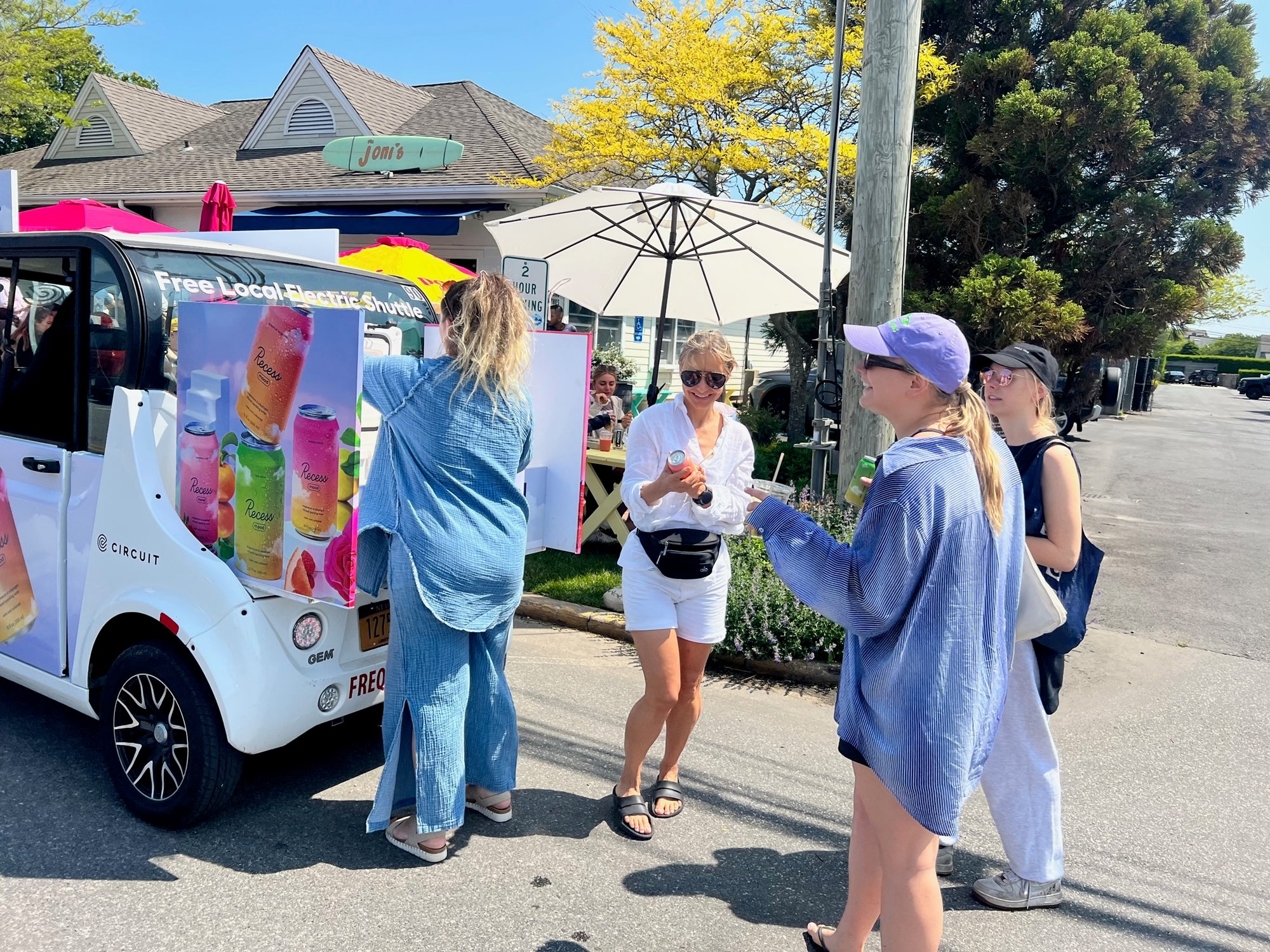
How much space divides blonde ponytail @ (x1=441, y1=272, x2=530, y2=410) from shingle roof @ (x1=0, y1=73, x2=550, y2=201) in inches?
471

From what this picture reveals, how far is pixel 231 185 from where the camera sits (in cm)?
1741

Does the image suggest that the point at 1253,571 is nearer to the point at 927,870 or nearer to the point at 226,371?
the point at 927,870

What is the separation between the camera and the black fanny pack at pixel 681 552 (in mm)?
3293

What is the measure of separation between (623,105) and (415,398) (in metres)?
10.1

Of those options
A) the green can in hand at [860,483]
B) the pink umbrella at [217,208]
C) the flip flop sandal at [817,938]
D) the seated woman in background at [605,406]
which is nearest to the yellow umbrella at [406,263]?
the pink umbrella at [217,208]

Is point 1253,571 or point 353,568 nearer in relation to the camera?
point 353,568

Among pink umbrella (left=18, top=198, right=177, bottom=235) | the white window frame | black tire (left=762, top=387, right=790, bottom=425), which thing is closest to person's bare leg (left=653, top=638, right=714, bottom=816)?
pink umbrella (left=18, top=198, right=177, bottom=235)

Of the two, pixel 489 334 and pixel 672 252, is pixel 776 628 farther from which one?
pixel 672 252

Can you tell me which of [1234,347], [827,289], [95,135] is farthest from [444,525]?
→ [1234,347]

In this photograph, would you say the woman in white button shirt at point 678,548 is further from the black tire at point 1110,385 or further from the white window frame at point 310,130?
the white window frame at point 310,130

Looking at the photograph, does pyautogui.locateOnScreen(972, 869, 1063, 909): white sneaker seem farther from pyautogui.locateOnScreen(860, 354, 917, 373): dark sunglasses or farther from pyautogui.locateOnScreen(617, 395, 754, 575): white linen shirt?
pyautogui.locateOnScreen(860, 354, 917, 373): dark sunglasses

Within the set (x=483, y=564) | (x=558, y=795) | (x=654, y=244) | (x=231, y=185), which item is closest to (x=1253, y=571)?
(x=654, y=244)

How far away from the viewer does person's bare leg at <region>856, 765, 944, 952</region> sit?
2223 millimetres

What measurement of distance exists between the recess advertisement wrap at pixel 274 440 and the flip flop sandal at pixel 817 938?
1.69m
